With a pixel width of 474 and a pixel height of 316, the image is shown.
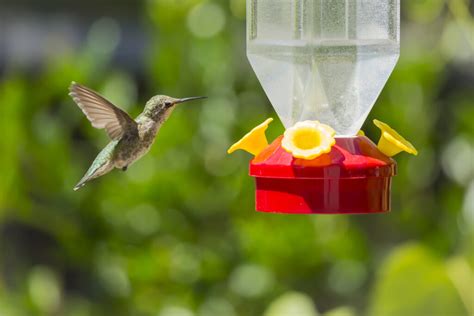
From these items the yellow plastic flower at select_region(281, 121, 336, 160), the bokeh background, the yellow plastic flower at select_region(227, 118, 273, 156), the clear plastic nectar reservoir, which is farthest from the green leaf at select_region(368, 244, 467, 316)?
the yellow plastic flower at select_region(281, 121, 336, 160)

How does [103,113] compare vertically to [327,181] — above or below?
above

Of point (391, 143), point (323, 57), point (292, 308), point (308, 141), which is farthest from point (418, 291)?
point (308, 141)

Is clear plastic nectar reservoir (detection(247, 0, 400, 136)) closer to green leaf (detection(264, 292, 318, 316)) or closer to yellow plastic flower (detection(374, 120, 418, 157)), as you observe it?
yellow plastic flower (detection(374, 120, 418, 157))

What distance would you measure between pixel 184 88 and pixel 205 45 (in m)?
0.24

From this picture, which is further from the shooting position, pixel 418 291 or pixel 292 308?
pixel 292 308

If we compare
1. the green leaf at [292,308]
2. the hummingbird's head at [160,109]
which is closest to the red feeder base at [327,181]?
the hummingbird's head at [160,109]

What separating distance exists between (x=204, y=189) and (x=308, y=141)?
257cm

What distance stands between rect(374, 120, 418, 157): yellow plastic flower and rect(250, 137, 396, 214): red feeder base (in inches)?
1.4

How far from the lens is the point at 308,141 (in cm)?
225

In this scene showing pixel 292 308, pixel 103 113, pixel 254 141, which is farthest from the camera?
pixel 292 308

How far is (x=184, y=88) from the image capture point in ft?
15.8

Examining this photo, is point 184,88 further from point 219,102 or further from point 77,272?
point 77,272

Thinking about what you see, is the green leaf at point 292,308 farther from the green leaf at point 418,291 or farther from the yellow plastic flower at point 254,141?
the yellow plastic flower at point 254,141

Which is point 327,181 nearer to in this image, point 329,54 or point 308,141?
point 308,141
